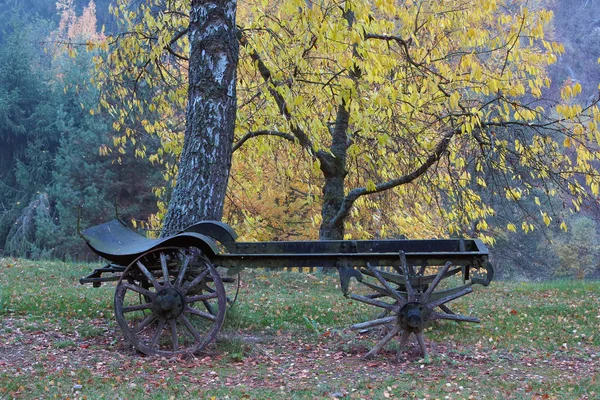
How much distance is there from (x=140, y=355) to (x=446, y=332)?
3415 mm

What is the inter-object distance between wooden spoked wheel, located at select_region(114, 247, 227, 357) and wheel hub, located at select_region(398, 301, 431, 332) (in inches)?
66.8

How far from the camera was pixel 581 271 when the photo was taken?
2739cm

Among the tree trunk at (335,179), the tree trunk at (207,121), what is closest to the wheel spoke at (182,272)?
the tree trunk at (207,121)

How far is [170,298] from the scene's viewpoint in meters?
5.86

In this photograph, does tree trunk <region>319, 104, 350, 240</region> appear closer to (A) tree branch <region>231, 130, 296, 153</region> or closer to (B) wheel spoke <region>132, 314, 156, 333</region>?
(A) tree branch <region>231, 130, 296, 153</region>

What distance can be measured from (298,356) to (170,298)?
137 centimetres

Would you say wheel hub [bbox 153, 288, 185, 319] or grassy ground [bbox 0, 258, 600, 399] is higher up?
wheel hub [bbox 153, 288, 185, 319]

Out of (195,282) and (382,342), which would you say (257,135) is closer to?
(195,282)

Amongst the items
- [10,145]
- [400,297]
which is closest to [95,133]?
[10,145]

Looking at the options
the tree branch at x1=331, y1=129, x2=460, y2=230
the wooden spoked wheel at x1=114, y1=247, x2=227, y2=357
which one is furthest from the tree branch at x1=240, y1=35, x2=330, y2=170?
the wooden spoked wheel at x1=114, y1=247, x2=227, y2=357

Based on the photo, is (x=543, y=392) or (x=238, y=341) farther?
(x=238, y=341)

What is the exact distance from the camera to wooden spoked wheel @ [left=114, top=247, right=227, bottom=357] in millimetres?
5836

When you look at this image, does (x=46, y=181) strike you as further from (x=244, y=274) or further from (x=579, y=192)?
(x=579, y=192)

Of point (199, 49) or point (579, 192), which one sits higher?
point (199, 49)
